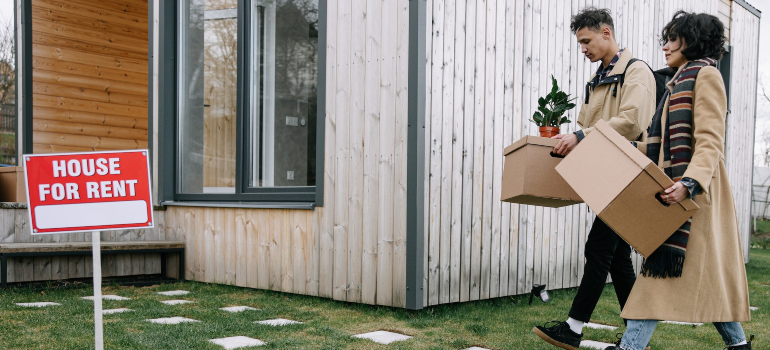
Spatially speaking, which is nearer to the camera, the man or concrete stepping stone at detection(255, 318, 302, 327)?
the man

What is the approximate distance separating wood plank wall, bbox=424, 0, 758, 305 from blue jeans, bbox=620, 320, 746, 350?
5.50ft

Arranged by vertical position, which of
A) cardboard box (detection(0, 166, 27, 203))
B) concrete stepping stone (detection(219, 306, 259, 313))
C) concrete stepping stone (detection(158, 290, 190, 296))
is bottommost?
concrete stepping stone (detection(158, 290, 190, 296))

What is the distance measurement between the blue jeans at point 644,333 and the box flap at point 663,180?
441 millimetres

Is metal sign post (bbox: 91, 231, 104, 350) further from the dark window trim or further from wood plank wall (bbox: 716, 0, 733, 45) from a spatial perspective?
wood plank wall (bbox: 716, 0, 733, 45)

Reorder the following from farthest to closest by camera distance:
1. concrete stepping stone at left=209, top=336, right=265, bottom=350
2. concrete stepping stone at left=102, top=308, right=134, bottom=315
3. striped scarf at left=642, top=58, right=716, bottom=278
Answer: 1. concrete stepping stone at left=102, top=308, right=134, bottom=315
2. concrete stepping stone at left=209, top=336, right=265, bottom=350
3. striped scarf at left=642, top=58, right=716, bottom=278

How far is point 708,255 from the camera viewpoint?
2348 millimetres

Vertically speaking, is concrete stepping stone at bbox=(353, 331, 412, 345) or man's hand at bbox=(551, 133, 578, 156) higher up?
man's hand at bbox=(551, 133, 578, 156)

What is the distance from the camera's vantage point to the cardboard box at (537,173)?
2762 mm

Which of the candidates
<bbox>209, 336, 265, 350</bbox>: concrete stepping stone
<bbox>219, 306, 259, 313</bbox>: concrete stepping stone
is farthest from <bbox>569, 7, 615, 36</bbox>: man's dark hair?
<bbox>219, 306, 259, 313</bbox>: concrete stepping stone

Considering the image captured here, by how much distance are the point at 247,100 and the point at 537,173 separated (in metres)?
3.08

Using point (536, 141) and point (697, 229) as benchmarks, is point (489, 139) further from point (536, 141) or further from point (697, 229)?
point (697, 229)

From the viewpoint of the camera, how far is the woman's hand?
7.33 ft

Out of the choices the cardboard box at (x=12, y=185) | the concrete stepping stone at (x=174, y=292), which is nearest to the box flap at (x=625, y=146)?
the concrete stepping stone at (x=174, y=292)

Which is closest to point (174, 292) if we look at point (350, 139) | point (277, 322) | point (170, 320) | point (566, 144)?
point (170, 320)
